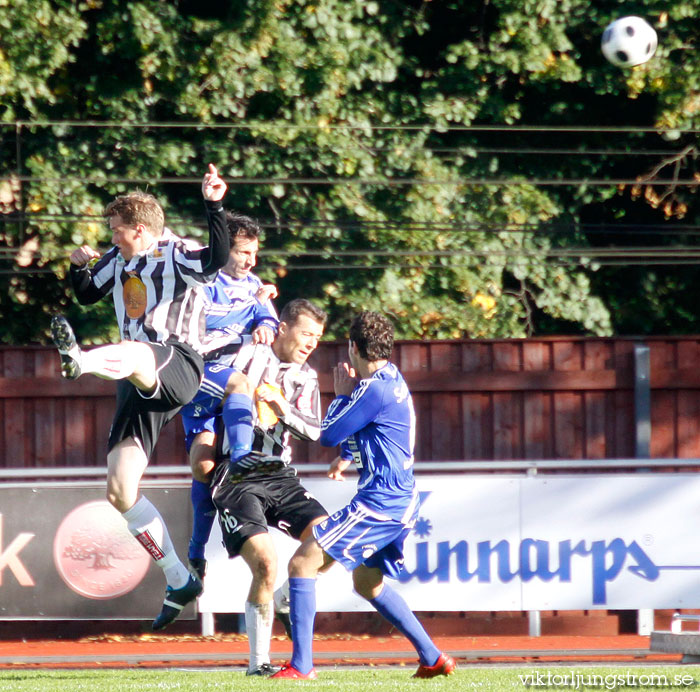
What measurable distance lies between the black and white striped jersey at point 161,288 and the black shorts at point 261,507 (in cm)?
86

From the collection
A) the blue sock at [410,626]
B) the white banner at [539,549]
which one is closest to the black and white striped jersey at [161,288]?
the blue sock at [410,626]

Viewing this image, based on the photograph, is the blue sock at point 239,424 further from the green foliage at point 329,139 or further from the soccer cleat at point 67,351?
the green foliage at point 329,139

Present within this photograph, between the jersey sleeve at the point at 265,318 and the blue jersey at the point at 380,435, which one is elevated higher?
the jersey sleeve at the point at 265,318

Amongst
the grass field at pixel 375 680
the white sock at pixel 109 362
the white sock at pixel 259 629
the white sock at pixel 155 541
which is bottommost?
the grass field at pixel 375 680

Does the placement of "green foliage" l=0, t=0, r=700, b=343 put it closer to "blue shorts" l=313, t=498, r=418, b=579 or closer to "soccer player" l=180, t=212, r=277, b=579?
"soccer player" l=180, t=212, r=277, b=579

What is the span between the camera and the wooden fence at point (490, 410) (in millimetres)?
10695

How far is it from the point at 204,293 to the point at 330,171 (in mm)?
5743

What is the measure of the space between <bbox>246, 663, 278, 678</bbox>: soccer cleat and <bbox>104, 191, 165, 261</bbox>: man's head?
2.41m

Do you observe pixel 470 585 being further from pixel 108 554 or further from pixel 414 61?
pixel 414 61

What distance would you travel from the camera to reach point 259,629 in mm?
6492

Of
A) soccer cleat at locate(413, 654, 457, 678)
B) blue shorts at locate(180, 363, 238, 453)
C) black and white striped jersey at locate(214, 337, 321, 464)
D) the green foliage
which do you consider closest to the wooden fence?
the green foliage

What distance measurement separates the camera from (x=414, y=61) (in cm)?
1324

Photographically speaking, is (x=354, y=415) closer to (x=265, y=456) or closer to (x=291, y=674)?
(x=265, y=456)

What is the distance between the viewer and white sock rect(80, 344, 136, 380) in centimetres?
551
